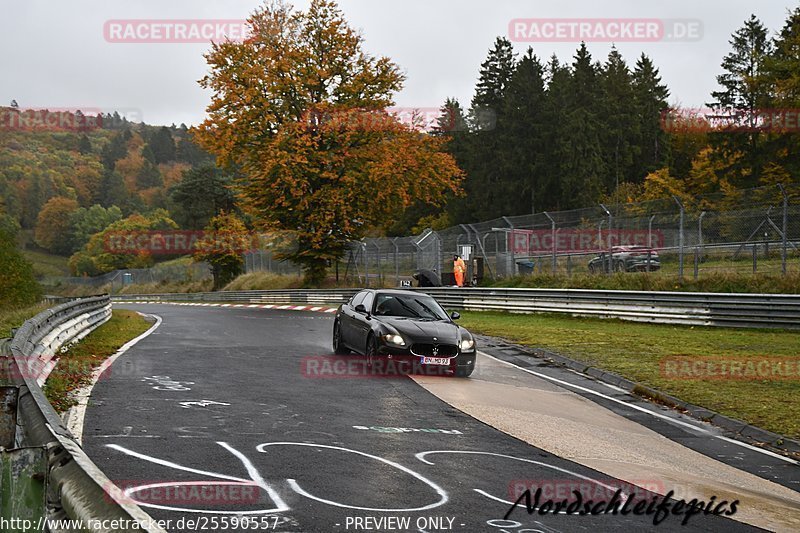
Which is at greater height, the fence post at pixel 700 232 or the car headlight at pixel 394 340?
the fence post at pixel 700 232

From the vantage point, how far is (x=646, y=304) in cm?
2447

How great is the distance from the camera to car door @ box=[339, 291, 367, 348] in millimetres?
15914

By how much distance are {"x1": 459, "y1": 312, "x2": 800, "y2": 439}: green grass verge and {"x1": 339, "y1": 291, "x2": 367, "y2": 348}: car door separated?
4368 mm

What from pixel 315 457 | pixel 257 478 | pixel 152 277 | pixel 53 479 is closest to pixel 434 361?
pixel 315 457

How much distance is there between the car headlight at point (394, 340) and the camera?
14.2 metres

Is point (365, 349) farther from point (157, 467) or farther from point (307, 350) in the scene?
point (157, 467)

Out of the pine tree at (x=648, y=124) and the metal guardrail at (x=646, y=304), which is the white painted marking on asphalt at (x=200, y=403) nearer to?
the metal guardrail at (x=646, y=304)

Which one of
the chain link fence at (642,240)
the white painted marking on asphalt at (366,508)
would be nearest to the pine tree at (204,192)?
the chain link fence at (642,240)

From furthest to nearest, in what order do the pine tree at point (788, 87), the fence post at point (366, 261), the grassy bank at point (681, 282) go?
the pine tree at point (788, 87)
the fence post at point (366, 261)
the grassy bank at point (681, 282)

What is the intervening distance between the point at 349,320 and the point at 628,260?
15.2 metres

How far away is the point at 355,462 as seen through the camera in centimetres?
768

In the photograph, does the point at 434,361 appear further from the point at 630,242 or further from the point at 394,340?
the point at 630,242

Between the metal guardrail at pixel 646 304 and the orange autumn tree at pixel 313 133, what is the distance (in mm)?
13030

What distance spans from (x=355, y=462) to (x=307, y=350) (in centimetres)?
1015
